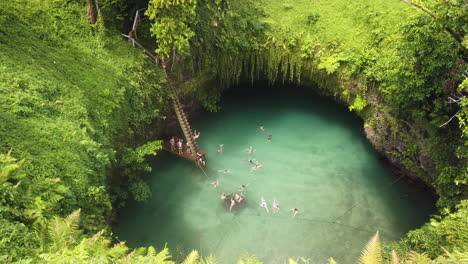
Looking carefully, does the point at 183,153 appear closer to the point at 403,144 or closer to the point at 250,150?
the point at 250,150

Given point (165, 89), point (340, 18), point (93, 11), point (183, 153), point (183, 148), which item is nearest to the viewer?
point (93, 11)

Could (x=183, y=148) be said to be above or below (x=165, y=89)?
below

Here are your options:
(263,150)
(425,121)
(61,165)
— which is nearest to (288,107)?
(263,150)

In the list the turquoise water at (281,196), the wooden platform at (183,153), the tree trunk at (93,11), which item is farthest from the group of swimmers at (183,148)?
the tree trunk at (93,11)

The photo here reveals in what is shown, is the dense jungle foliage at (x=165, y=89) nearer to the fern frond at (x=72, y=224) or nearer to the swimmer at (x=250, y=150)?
the fern frond at (x=72, y=224)

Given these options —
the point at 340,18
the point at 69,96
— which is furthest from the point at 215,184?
the point at 340,18

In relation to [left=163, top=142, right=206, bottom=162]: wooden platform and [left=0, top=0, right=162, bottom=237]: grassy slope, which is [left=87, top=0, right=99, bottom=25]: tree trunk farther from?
[left=163, top=142, right=206, bottom=162]: wooden platform

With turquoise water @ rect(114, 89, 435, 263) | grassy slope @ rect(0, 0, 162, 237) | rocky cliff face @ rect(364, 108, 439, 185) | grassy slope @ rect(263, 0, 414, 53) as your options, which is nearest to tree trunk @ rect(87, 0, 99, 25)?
grassy slope @ rect(0, 0, 162, 237)

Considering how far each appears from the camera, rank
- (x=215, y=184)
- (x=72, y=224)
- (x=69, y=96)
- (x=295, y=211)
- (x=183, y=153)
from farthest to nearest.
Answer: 1. (x=183, y=153)
2. (x=215, y=184)
3. (x=295, y=211)
4. (x=69, y=96)
5. (x=72, y=224)

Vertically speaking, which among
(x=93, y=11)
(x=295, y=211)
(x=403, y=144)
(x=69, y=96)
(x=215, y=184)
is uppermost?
(x=93, y=11)
